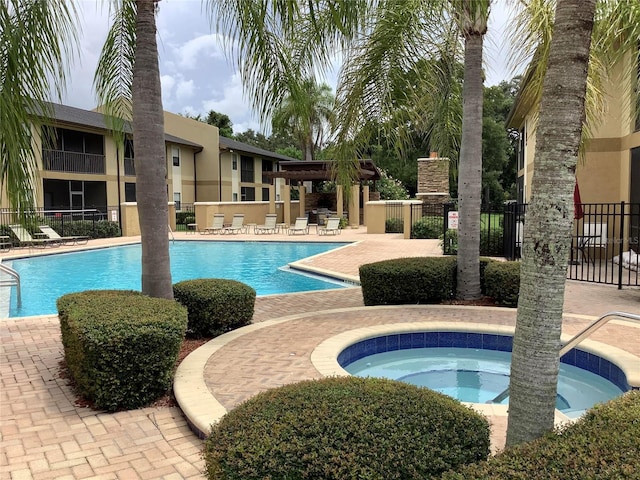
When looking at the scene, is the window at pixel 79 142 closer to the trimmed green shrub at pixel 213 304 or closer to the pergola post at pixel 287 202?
the pergola post at pixel 287 202

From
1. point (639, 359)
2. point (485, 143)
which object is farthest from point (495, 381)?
point (485, 143)

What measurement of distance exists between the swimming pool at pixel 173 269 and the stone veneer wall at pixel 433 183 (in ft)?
20.7

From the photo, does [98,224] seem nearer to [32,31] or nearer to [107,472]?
[32,31]

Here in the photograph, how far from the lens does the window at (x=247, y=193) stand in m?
43.7

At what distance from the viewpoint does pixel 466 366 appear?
6781 mm

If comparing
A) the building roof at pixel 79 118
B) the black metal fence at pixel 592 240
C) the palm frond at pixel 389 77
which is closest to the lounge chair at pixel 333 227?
the building roof at pixel 79 118

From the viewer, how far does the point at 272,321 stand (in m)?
7.68

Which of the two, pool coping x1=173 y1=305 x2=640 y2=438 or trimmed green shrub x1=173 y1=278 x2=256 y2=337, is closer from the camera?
pool coping x1=173 y1=305 x2=640 y2=438

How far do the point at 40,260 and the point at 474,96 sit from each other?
15355 millimetres

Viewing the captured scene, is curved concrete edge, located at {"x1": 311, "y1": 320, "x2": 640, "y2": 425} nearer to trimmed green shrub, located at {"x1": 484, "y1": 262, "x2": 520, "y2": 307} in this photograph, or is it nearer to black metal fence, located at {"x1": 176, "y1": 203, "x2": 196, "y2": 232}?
trimmed green shrub, located at {"x1": 484, "y1": 262, "x2": 520, "y2": 307}

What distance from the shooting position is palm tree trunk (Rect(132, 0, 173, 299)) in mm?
6047

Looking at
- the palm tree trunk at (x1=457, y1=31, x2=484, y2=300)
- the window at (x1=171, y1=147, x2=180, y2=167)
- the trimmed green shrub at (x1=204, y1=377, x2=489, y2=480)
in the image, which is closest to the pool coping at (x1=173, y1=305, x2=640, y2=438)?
the palm tree trunk at (x1=457, y1=31, x2=484, y2=300)

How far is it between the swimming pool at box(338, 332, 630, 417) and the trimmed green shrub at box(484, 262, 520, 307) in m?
1.70

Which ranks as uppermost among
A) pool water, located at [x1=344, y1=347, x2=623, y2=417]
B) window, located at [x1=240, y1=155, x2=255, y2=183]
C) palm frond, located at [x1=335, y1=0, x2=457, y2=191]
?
window, located at [x1=240, y1=155, x2=255, y2=183]
